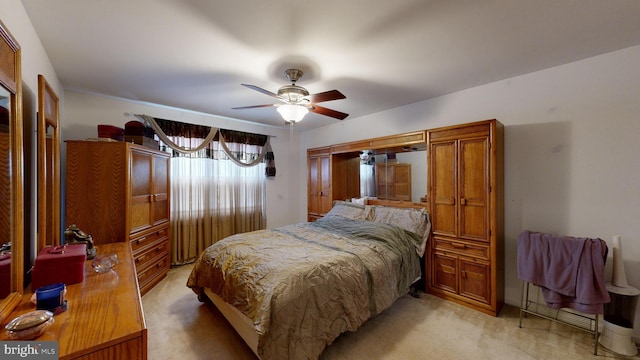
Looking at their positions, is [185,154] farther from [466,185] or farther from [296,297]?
[466,185]

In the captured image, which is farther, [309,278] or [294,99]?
[294,99]

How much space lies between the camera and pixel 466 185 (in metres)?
2.63

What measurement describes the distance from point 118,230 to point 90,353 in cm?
215

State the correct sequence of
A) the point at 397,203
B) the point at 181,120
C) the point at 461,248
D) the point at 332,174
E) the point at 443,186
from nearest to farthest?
the point at 461,248
the point at 443,186
the point at 397,203
the point at 181,120
the point at 332,174

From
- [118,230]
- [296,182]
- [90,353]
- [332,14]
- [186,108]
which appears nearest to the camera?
[90,353]

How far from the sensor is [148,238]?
2.95 m

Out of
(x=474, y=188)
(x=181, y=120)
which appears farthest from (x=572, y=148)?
(x=181, y=120)

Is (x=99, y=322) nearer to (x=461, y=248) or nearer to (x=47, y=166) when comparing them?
(x=47, y=166)

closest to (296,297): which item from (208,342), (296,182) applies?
(208,342)

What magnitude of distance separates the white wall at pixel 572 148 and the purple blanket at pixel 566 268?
0.39 m

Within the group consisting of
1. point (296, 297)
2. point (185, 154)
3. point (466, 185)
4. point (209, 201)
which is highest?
point (185, 154)

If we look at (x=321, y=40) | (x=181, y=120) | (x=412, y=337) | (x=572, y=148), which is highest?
(x=321, y=40)

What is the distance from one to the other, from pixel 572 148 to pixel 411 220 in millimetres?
1662

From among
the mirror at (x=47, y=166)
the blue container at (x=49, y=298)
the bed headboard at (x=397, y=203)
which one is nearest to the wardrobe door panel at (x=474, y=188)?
the bed headboard at (x=397, y=203)
